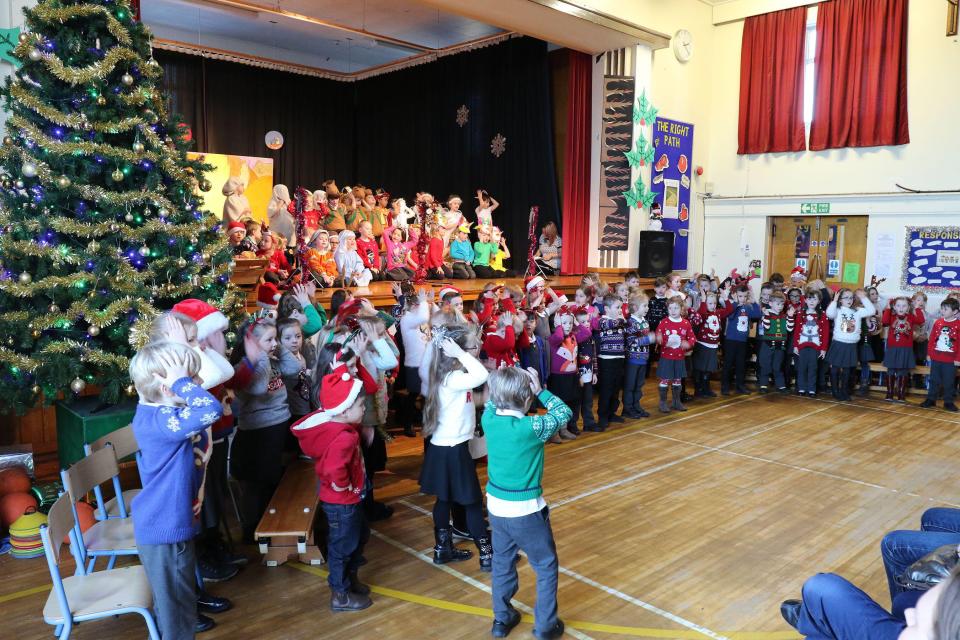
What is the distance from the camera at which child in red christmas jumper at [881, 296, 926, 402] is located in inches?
309

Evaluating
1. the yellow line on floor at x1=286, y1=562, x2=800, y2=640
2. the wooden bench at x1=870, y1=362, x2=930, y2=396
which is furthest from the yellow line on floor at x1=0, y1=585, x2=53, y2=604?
the wooden bench at x1=870, y1=362, x2=930, y2=396

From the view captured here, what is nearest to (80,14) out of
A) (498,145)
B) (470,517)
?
(470,517)

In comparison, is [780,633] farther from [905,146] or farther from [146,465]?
[905,146]

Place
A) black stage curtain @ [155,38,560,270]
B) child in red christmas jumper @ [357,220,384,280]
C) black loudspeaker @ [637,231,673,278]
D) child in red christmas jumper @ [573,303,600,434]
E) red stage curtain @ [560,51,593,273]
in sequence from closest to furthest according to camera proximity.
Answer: child in red christmas jumper @ [573,303,600,434], child in red christmas jumper @ [357,220,384,280], black loudspeaker @ [637,231,673,278], red stage curtain @ [560,51,593,273], black stage curtain @ [155,38,560,270]

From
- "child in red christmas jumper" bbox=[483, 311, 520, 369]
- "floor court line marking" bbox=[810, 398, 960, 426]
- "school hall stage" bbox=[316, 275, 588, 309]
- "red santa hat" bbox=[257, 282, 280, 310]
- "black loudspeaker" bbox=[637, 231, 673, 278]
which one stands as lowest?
"floor court line marking" bbox=[810, 398, 960, 426]

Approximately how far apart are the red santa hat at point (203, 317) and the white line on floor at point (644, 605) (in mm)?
2214

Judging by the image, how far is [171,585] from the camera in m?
2.59

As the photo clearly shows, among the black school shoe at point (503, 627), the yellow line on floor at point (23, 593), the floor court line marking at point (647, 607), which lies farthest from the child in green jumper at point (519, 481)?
the yellow line on floor at point (23, 593)

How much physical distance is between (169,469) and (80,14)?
9.58 ft

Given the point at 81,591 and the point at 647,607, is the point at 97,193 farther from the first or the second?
→ the point at 647,607

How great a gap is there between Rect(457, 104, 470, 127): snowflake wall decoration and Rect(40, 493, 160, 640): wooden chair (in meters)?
11.5

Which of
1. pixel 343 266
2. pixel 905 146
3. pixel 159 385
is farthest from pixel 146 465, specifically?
pixel 905 146

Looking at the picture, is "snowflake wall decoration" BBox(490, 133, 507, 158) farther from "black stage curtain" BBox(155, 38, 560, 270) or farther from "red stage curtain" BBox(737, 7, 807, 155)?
"red stage curtain" BBox(737, 7, 807, 155)

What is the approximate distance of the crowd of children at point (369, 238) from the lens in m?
7.97
